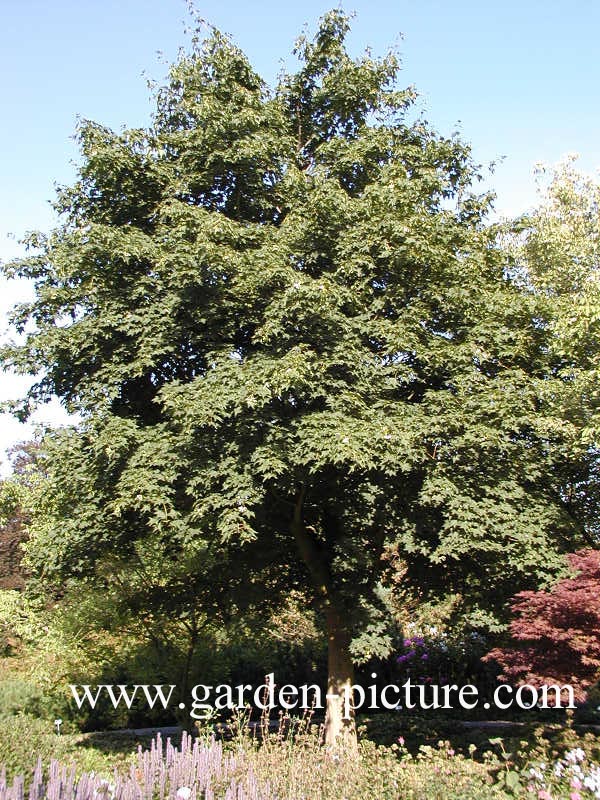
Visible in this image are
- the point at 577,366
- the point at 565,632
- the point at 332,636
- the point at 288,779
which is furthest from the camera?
the point at 332,636

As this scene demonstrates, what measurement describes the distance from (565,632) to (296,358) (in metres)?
4.43

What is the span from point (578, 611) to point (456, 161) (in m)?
7.56

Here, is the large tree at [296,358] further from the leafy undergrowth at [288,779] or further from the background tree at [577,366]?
the leafy undergrowth at [288,779]

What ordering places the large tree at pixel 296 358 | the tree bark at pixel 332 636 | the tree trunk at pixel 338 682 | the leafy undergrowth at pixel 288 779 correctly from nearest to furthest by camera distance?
1. the leafy undergrowth at pixel 288 779
2. the large tree at pixel 296 358
3. the tree trunk at pixel 338 682
4. the tree bark at pixel 332 636

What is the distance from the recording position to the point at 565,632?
7023 mm

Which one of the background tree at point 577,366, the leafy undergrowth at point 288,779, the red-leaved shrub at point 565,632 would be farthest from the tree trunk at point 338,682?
the background tree at point 577,366

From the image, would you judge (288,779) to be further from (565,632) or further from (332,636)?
(332,636)

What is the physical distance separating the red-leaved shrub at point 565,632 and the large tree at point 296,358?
514 millimetres

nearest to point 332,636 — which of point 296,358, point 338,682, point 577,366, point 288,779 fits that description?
point 338,682

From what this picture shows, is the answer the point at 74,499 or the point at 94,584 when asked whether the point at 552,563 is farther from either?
the point at 94,584

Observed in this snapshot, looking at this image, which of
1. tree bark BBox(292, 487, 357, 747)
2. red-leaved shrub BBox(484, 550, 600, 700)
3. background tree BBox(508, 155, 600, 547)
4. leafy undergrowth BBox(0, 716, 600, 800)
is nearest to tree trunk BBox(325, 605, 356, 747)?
tree bark BBox(292, 487, 357, 747)

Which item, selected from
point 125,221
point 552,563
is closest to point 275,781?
point 552,563

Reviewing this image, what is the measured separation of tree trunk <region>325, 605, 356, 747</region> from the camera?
9.30 meters

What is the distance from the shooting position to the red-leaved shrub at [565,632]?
22.5ft
